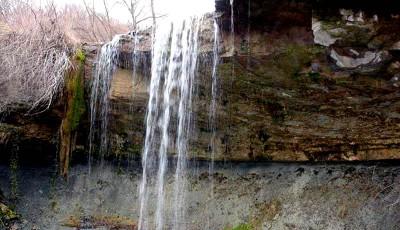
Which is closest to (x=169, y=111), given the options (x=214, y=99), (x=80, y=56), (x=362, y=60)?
(x=214, y=99)

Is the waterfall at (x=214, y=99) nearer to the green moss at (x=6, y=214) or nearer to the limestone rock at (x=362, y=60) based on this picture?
the limestone rock at (x=362, y=60)

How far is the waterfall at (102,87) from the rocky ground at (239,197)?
2.76ft

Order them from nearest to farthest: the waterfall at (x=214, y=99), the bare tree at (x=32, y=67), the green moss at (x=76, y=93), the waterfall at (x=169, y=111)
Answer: the waterfall at (x=214, y=99)
the waterfall at (x=169, y=111)
the bare tree at (x=32, y=67)
the green moss at (x=76, y=93)

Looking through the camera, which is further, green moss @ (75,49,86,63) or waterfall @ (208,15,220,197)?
green moss @ (75,49,86,63)

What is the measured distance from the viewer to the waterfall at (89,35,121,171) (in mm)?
6910

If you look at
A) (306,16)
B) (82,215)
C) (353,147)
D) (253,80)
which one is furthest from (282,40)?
(82,215)

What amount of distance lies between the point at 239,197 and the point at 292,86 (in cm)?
217

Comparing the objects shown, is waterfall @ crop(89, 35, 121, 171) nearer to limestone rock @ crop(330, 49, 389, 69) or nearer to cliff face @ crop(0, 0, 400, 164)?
cliff face @ crop(0, 0, 400, 164)

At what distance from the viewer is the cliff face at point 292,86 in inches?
197

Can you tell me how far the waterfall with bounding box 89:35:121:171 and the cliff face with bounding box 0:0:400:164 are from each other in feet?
0.38

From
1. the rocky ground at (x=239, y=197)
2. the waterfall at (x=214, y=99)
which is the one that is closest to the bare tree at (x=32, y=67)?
the rocky ground at (x=239, y=197)

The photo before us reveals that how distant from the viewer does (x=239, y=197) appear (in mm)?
7289

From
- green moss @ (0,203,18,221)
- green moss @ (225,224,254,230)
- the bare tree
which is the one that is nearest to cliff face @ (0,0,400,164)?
the bare tree

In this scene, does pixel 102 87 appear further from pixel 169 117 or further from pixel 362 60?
pixel 362 60
